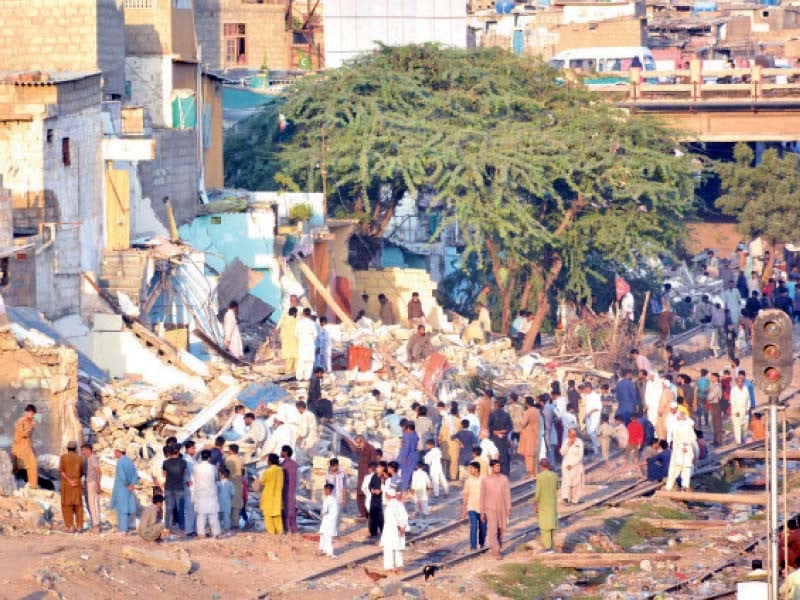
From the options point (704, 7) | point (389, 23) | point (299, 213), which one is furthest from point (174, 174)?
point (704, 7)

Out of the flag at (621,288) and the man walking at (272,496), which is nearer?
the man walking at (272,496)

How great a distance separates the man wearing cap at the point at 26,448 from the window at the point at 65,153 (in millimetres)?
5580

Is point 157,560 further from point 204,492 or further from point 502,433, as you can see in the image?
point 502,433

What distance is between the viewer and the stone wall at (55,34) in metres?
29.1

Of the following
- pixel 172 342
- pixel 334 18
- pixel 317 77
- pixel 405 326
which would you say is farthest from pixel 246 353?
pixel 334 18

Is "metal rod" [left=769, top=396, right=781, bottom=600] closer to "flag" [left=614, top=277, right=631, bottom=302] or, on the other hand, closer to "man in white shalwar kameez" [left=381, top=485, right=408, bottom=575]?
"man in white shalwar kameez" [left=381, top=485, right=408, bottom=575]

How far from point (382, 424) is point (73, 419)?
204 inches

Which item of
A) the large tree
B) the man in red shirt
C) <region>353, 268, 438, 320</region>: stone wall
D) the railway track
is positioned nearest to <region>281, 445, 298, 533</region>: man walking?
the railway track

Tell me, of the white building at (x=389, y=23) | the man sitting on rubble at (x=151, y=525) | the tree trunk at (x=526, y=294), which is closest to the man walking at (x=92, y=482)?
the man sitting on rubble at (x=151, y=525)

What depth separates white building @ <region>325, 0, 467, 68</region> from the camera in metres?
47.2

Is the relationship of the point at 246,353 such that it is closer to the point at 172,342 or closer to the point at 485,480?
the point at 172,342

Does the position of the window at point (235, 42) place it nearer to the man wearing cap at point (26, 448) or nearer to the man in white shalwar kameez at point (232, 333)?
the man in white shalwar kameez at point (232, 333)

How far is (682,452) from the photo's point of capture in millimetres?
24734

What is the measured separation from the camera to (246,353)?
1147 inches
